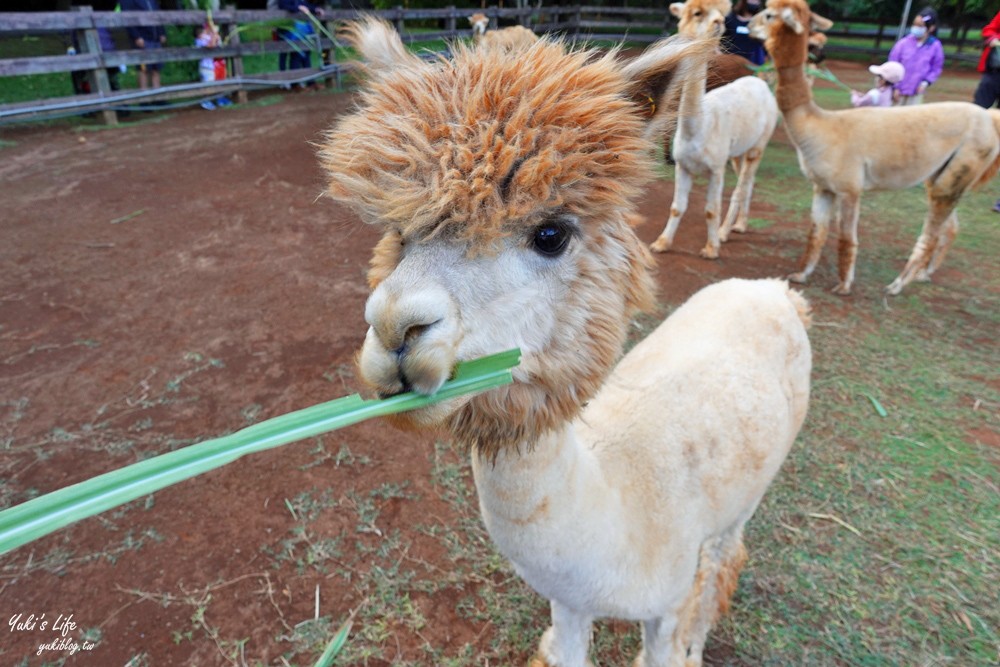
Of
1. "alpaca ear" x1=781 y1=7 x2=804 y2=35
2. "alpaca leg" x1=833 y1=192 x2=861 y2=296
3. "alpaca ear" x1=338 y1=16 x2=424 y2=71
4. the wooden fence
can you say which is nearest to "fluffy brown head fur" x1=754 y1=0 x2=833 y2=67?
"alpaca ear" x1=781 y1=7 x2=804 y2=35

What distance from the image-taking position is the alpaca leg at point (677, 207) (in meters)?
6.42

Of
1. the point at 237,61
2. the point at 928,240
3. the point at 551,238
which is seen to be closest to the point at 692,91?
the point at 551,238

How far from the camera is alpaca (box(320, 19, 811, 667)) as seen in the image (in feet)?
4.07

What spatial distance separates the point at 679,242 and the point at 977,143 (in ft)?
9.36

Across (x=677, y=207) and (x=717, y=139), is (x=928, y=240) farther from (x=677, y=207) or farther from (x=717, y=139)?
(x=677, y=207)

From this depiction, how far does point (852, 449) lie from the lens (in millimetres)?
3553

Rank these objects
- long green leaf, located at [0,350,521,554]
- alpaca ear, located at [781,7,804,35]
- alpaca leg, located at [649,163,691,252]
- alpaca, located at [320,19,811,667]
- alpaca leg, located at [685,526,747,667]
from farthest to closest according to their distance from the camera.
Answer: alpaca leg, located at [649,163,691,252]
alpaca ear, located at [781,7,804,35]
alpaca leg, located at [685,526,747,667]
alpaca, located at [320,19,811,667]
long green leaf, located at [0,350,521,554]

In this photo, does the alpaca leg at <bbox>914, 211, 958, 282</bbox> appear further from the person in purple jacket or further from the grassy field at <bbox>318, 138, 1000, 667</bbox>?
the person in purple jacket

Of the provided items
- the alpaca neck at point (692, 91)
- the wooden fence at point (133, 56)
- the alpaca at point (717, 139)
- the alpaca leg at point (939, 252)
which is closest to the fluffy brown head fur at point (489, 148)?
the alpaca neck at point (692, 91)

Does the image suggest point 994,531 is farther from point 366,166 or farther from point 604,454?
point 366,166

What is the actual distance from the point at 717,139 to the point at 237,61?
415 inches

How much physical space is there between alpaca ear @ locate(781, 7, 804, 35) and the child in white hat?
4.40 m

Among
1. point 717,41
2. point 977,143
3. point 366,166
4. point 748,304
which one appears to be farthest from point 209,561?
point 977,143

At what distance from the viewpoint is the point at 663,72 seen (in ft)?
4.96
